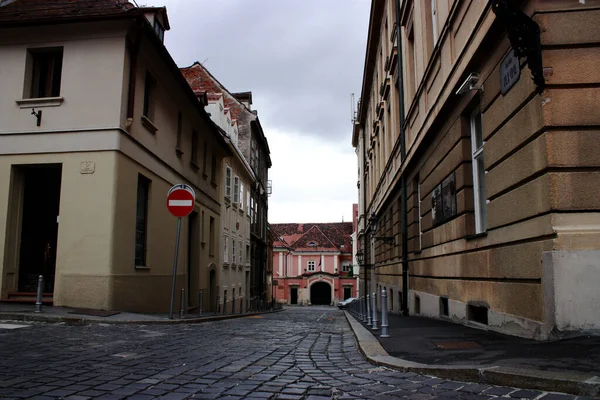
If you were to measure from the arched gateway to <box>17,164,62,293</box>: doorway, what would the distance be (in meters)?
62.9

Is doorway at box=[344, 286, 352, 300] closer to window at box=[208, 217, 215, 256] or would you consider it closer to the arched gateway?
the arched gateway

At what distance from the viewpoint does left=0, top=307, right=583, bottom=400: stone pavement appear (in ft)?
14.1

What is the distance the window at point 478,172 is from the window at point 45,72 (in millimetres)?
10469

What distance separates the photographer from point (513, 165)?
256 inches

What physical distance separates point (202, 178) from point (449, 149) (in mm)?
13977

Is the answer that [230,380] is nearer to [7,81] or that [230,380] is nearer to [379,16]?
[7,81]

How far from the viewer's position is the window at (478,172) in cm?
840

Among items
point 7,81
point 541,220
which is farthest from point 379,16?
point 541,220

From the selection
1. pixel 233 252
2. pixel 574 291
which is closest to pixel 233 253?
pixel 233 252

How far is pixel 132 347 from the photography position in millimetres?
7062

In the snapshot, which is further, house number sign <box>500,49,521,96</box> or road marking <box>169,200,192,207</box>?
road marking <box>169,200,192,207</box>

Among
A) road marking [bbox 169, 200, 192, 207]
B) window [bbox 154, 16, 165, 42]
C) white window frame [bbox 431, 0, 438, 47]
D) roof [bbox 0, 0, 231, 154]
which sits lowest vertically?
road marking [bbox 169, 200, 192, 207]

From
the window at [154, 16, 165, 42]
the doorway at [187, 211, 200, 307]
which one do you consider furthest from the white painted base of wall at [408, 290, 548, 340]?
the window at [154, 16, 165, 42]

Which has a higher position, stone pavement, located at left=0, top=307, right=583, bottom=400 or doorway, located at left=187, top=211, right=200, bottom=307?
doorway, located at left=187, top=211, right=200, bottom=307
